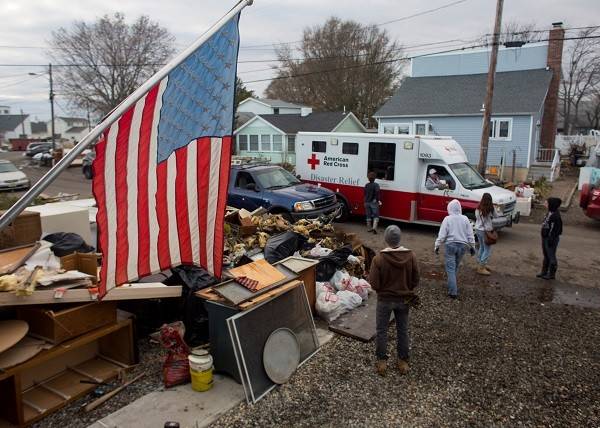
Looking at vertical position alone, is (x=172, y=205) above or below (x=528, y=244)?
above

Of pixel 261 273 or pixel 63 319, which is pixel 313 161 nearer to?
pixel 261 273

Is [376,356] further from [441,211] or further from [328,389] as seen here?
[441,211]

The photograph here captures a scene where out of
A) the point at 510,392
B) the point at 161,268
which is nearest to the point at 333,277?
the point at 510,392

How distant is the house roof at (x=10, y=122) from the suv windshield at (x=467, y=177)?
10728 centimetres

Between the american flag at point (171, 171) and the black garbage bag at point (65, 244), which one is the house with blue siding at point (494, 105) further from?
the american flag at point (171, 171)

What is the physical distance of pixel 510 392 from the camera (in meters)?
4.71

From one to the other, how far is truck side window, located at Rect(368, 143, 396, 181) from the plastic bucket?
30.0 feet

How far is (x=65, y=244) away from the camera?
6238 mm

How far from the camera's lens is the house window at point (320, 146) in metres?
14.1

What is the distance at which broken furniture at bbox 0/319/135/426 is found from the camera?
4102mm

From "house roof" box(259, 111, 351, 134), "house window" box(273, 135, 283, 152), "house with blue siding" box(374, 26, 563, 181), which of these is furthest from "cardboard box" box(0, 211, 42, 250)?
"house window" box(273, 135, 283, 152)

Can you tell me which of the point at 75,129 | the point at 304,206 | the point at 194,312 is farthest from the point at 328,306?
the point at 75,129

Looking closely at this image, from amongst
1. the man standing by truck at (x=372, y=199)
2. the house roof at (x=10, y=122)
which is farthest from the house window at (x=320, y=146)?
the house roof at (x=10, y=122)

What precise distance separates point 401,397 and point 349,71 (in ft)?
147
